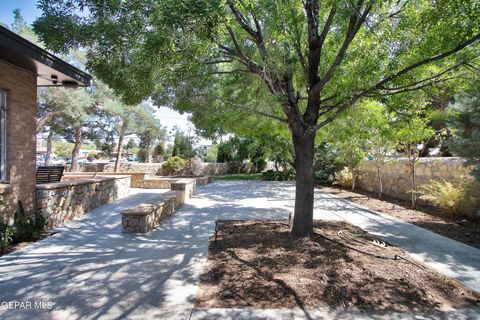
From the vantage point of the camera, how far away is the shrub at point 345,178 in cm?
1558

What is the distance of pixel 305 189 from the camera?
5.90 meters

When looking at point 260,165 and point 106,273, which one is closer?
point 106,273

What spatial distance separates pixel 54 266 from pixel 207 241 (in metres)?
2.54

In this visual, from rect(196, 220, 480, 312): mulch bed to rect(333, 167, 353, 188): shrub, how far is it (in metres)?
10.0

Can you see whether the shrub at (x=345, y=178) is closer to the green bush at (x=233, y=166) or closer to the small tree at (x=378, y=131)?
the small tree at (x=378, y=131)

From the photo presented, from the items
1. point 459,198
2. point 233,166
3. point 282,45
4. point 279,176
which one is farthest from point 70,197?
point 233,166

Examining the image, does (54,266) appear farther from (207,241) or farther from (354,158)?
(354,158)

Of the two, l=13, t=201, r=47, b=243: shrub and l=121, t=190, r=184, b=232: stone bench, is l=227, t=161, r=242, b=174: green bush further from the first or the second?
l=13, t=201, r=47, b=243: shrub

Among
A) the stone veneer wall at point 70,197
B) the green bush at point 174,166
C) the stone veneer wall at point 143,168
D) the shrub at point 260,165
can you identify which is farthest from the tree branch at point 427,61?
the shrub at point 260,165

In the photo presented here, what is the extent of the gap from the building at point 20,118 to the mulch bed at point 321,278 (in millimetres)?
3854

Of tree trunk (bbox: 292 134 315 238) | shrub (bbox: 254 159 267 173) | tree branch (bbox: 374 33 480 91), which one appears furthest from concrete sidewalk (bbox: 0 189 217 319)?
shrub (bbox: 254 159 267 173)

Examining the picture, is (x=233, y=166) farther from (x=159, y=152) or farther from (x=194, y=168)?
(x=159, y=152)

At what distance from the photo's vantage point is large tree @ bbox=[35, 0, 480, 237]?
4.13m

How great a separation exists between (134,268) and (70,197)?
4.15 m
